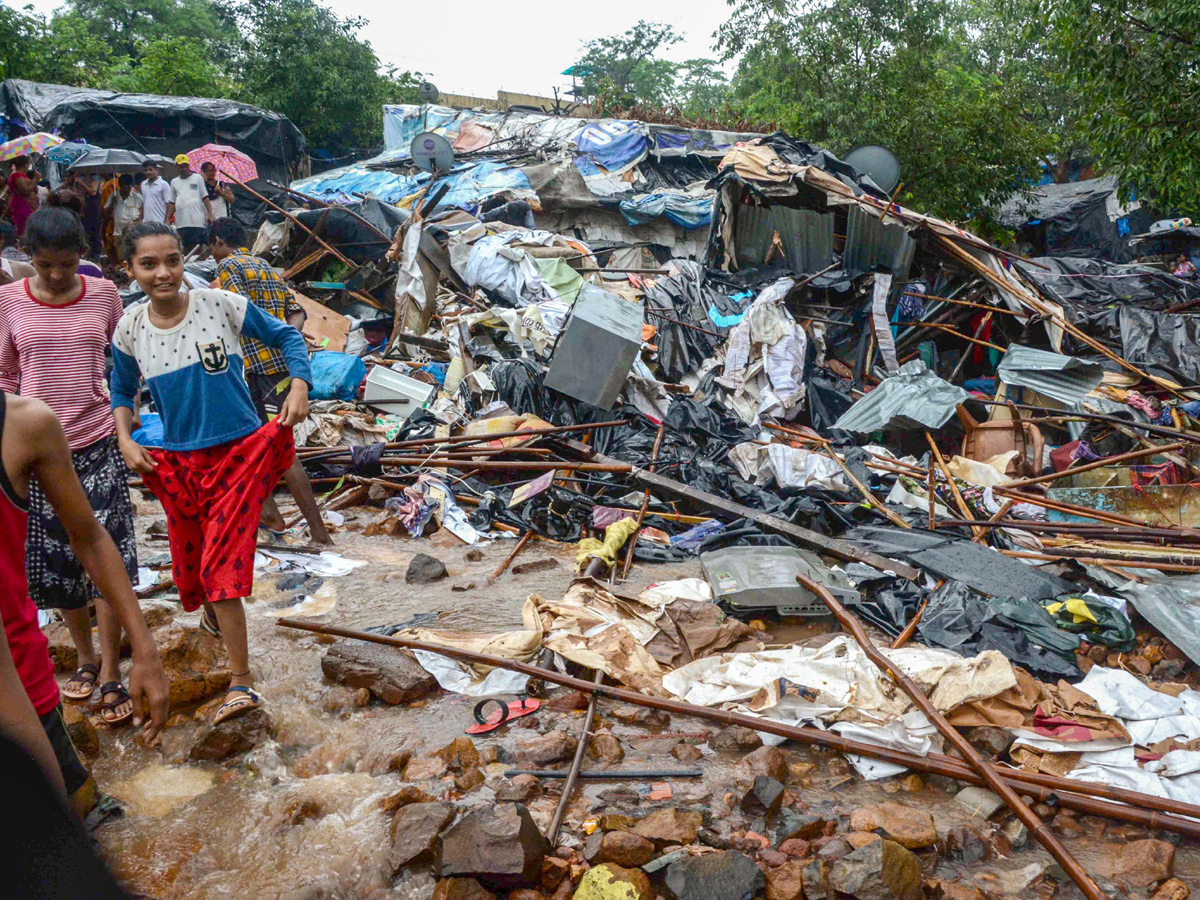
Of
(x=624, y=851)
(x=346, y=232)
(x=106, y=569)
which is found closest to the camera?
(x=106, y=569)

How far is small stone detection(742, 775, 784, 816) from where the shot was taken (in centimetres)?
270

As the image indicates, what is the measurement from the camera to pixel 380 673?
3.35 meters

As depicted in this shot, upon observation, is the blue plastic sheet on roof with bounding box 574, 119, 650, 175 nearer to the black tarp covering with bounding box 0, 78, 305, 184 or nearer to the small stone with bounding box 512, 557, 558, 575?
the black tarp covering with bounding box 0, 78, 305, 184

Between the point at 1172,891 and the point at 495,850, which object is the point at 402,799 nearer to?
the point at 495,850

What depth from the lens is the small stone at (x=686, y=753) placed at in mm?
3039

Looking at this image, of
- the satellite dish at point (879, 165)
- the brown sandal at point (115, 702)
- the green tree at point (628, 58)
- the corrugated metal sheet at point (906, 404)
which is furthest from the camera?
the green tree at point (628, 58)

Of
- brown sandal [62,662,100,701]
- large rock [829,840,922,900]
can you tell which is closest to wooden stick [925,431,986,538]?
large rock [829,840,922,900]

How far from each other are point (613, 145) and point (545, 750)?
54.4 ft

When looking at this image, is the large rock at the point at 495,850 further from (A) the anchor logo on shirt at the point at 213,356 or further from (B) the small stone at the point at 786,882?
(A) the anchor logo on shirt at the point at 213,356

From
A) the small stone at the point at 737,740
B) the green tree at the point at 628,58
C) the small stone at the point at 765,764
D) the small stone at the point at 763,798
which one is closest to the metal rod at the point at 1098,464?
the small stone at the point at 737,740

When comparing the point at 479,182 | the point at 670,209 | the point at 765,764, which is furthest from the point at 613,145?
the point at 765,764

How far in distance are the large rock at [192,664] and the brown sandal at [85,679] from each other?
0.24 meters

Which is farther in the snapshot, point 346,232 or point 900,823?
point 346,232

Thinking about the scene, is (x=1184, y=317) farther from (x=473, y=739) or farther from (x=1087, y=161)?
(x=1087, y=161)
